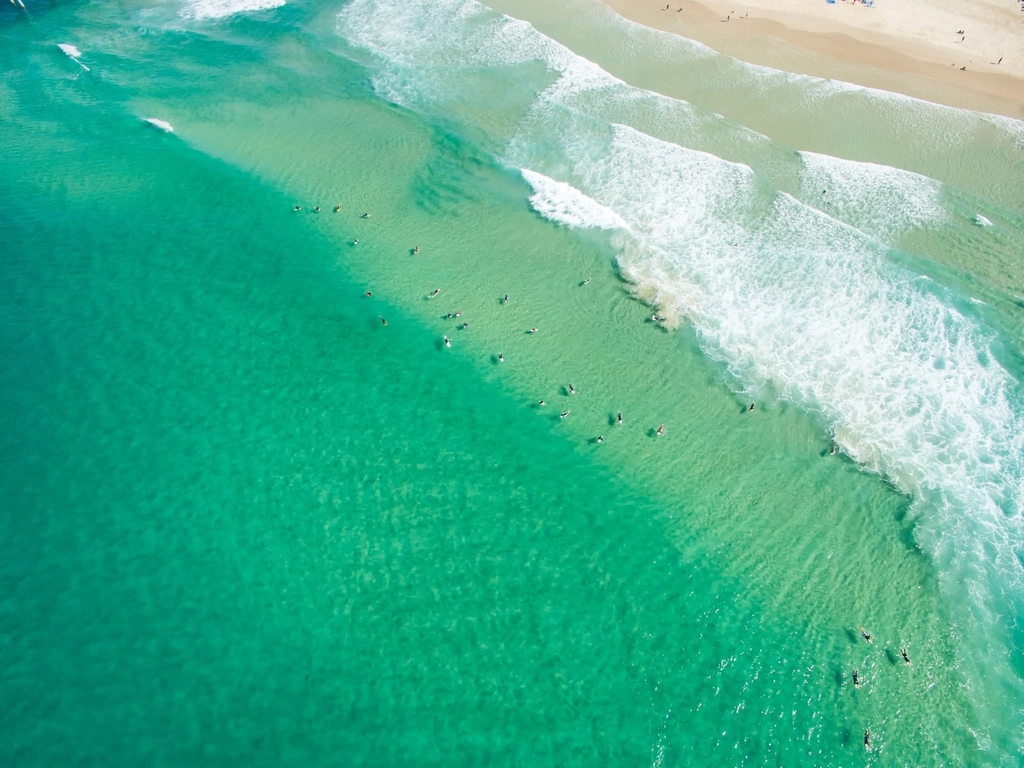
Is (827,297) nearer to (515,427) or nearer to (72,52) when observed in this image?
(515,427)

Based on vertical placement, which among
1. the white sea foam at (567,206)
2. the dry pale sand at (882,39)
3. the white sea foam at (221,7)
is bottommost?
the white sea foam at (567,206)

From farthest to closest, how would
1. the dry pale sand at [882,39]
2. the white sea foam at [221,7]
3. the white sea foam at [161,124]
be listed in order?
the white sea foam at [221,7] < the dry pale sand at [882,39] < the white sea foam at [161,124]

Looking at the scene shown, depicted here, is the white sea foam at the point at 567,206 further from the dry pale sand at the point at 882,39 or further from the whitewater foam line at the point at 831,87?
the dry pale sand at the point at 882,39

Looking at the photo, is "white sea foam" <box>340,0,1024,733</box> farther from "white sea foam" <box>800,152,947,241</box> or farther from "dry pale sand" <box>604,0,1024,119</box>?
"dry pale sand" <box>604,0,1024,119</box>

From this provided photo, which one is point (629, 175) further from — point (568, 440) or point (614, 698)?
point (614, 698)

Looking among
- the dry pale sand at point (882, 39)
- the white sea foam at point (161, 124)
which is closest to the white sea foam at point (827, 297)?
the dry pale sand at point (882, 39)

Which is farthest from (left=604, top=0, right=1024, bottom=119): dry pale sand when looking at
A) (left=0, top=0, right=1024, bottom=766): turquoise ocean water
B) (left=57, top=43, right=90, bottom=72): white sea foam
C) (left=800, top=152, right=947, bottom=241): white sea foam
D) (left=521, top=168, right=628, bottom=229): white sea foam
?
(left=57, top=43, right=90, bottom=72): white sea foam

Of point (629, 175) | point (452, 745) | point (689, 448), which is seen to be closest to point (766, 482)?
point (689, 448)
